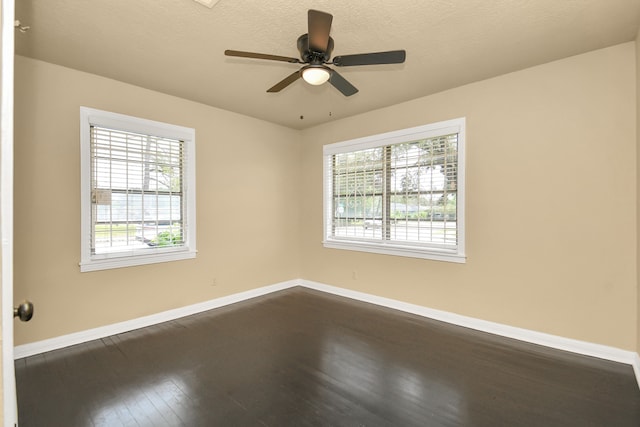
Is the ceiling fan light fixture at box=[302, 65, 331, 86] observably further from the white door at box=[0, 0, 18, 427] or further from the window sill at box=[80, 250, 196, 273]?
the window sill at box=[80, 250, 196, 273]

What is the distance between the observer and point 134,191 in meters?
3.46

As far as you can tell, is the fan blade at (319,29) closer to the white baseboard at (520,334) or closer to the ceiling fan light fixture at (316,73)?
the ceiling fan light fixture at (316,73)

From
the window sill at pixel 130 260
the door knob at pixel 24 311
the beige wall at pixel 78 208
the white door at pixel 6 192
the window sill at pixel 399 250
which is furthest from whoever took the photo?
the window sill at pixel 399 250

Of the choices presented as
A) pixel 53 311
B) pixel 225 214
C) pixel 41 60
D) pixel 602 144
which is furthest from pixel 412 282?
pixel 41 60

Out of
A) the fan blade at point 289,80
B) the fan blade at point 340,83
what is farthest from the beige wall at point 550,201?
the fan blade at point 289,80

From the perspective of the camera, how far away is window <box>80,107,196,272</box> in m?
3.14

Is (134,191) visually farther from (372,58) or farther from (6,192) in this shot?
(6,192)

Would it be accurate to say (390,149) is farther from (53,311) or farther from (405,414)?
(53,311)

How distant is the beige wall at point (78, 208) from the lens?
9.21 ft

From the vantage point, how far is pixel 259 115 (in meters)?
4.50

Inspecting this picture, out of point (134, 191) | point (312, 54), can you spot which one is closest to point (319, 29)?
point (312, 54)

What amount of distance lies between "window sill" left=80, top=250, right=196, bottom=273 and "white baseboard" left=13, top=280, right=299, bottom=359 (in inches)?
24.7

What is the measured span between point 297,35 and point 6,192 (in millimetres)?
2290

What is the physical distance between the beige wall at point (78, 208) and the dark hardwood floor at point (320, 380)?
0.46 meters
